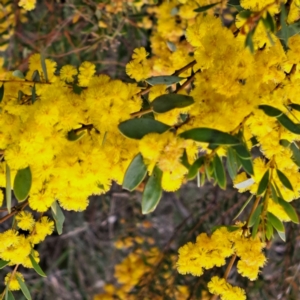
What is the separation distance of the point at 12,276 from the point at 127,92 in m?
0.42

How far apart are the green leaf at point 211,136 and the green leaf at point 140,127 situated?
5 cm

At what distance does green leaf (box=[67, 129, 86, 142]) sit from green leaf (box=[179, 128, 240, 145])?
0.19 meters

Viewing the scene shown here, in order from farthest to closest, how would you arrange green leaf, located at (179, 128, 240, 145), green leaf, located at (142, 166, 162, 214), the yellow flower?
the yellow flower, green leaf, located at (142, 166, 162, 214), green leaf, located at (179, 128, 240, 145)

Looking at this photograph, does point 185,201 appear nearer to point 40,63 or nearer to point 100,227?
point 100,227

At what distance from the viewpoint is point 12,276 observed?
97cm

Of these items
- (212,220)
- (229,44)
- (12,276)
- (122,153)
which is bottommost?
(212,220)

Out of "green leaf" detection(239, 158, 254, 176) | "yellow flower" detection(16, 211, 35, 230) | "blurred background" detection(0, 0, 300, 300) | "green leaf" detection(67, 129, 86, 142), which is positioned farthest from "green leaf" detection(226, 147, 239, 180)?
"blurred background" detection(0, 0, 300, 300)

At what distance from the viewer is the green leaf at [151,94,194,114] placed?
2.58 feet

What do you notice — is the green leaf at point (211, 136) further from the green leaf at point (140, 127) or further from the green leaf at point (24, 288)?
the green leaf at point (24, 288)

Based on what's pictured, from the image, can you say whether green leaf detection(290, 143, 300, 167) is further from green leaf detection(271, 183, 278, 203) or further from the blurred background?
the blurred background

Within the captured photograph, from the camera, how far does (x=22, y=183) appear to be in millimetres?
844

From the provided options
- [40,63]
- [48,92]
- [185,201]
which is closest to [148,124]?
[48,92]

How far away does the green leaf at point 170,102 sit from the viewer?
79 cm

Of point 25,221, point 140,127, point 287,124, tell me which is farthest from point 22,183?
point 287,124
